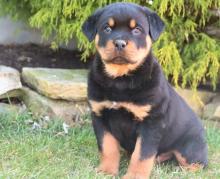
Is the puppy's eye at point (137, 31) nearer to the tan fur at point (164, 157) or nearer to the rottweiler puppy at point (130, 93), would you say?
the rottweiler puppy at point (130, 93)

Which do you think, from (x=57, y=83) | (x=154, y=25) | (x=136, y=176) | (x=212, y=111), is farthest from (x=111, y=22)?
(x=212, y=111)

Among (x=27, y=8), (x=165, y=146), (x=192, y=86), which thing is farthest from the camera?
(x=27, y=8)

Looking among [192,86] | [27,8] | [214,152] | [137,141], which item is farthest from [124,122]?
[27,8]

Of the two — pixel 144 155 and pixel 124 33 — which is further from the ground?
pixel 124 33

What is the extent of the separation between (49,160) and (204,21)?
2232 mm

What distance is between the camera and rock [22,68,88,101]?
16.3 ft

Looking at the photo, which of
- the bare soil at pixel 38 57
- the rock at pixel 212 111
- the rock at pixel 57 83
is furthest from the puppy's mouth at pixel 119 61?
the bare soil at pixel 38 57

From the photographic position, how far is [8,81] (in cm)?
504

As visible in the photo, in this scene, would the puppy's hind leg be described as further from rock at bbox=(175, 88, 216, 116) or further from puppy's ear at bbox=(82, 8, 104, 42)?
rock at bbox=(175, 88, 216, 116)

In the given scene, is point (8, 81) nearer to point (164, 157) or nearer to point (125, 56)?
point (164, 157)

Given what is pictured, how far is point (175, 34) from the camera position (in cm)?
532

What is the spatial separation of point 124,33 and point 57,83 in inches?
65.2

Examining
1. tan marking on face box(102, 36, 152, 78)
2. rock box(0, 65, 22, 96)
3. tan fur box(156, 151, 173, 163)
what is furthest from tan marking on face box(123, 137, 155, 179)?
rock box(0, 65, 22, 96)

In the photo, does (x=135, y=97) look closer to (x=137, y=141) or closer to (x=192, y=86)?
(x=137, y=141)
